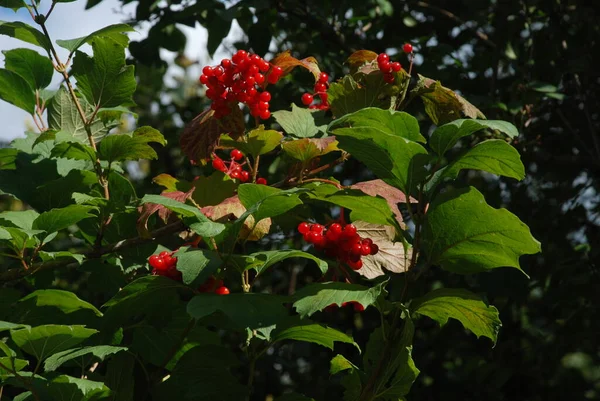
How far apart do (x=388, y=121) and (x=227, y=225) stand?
31 cm

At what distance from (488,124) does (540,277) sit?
1775 millimetres

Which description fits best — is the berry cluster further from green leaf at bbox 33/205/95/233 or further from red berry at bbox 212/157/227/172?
green leaf at bbox 33/205/95/233

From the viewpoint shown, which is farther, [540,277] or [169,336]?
[540,277]

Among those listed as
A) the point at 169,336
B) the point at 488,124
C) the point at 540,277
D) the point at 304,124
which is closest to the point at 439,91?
the point at 304,124

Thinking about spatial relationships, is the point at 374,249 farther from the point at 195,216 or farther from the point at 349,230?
the point at 195,216

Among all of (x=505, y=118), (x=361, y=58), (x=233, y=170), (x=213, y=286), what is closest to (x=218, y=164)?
(x=233, y=170)

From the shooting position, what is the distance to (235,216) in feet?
4.47

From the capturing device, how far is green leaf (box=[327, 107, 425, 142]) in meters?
1.24

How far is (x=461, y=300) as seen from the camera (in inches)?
50.1

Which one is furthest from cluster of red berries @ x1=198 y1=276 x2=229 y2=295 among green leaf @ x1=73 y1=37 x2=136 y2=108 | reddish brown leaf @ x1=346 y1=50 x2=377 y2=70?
reddish brown leaf @ x1=346 y1=50 x2=377 y2=70

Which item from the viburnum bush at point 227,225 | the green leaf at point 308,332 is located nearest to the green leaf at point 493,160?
the viburnum bush at point 227,225

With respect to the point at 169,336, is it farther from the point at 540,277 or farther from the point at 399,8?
the point at 399,8

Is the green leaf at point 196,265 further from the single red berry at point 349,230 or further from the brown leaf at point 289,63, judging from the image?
the brown leaf at point 289,63

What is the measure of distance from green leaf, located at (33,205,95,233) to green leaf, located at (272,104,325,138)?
39 cm
